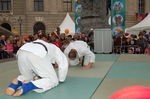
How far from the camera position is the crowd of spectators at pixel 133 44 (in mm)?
14547

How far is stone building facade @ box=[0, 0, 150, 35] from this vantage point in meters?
43.7

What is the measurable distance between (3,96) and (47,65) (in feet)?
3.04

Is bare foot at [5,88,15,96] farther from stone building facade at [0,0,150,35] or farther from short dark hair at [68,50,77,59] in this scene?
stone building facade at [0,0,150,35]

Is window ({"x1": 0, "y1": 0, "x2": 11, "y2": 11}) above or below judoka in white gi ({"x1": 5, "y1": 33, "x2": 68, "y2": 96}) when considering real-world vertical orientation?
above

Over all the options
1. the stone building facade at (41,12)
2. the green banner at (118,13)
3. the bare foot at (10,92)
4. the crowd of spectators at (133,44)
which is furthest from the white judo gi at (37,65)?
the stone building facade at (41,12)

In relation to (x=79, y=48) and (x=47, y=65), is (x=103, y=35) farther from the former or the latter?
(x=47, y=65)

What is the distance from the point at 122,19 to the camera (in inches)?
909

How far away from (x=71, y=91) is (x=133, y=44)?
10.6 metres

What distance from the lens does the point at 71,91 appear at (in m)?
5.01

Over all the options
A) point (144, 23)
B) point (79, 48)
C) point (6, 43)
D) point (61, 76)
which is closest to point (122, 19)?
point (144, 23)

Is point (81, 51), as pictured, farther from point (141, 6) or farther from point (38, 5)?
point (141, 6)

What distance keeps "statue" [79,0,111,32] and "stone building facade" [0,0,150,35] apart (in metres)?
27.3

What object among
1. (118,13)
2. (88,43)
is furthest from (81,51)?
(118,13)

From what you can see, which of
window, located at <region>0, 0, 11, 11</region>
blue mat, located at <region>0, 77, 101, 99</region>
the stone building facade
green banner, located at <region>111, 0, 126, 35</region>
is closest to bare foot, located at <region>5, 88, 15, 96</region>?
blue mat, located at <region>0, 77, 101, 99</region>
